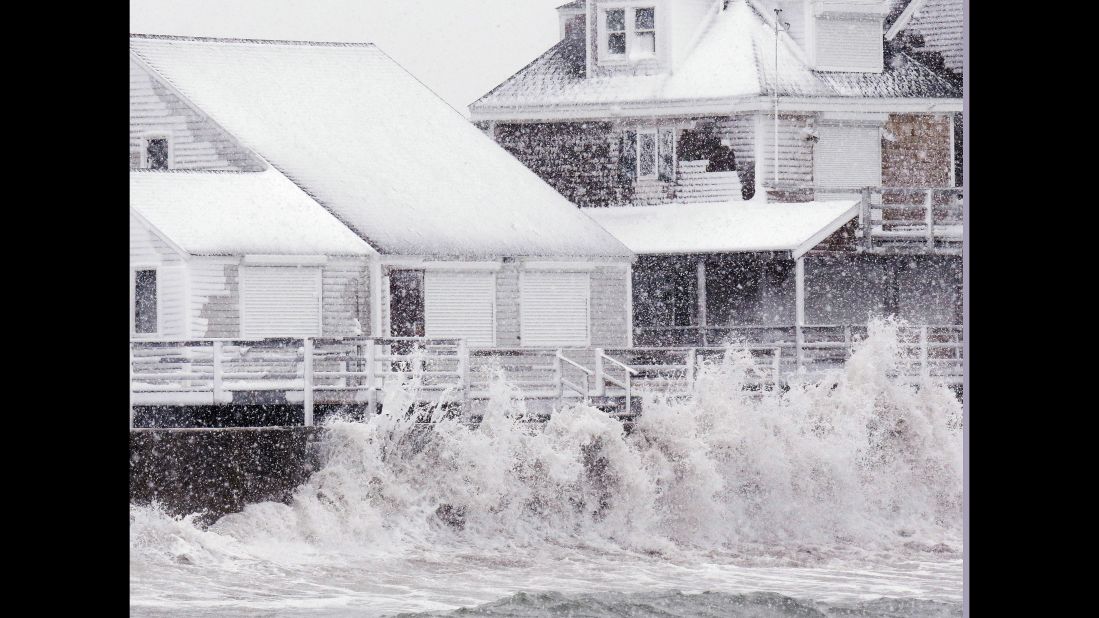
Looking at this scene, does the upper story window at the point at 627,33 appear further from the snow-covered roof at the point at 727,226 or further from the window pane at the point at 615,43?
the snow-covered roof at the point at 727,226

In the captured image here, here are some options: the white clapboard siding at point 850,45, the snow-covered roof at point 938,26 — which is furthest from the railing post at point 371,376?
the snow-covered roof at point 938,26

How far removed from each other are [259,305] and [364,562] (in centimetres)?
135

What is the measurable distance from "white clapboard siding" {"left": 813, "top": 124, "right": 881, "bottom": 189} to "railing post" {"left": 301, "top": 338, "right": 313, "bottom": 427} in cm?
283

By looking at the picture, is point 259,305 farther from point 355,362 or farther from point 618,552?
point 618,552

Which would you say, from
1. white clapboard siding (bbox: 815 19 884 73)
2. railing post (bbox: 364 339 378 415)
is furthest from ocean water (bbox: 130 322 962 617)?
white clapboard siding (bbox: 815 19 884 73)

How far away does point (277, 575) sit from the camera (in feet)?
21.9

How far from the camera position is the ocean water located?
6.70 metres

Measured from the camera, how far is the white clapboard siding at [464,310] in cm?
715

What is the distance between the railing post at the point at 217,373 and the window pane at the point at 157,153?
918 millimetres

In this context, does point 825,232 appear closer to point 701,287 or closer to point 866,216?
point 866,216

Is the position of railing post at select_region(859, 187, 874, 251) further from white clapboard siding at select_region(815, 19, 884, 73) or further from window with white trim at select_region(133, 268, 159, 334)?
window with white trim at select_region(133, 268, 159, 334)
